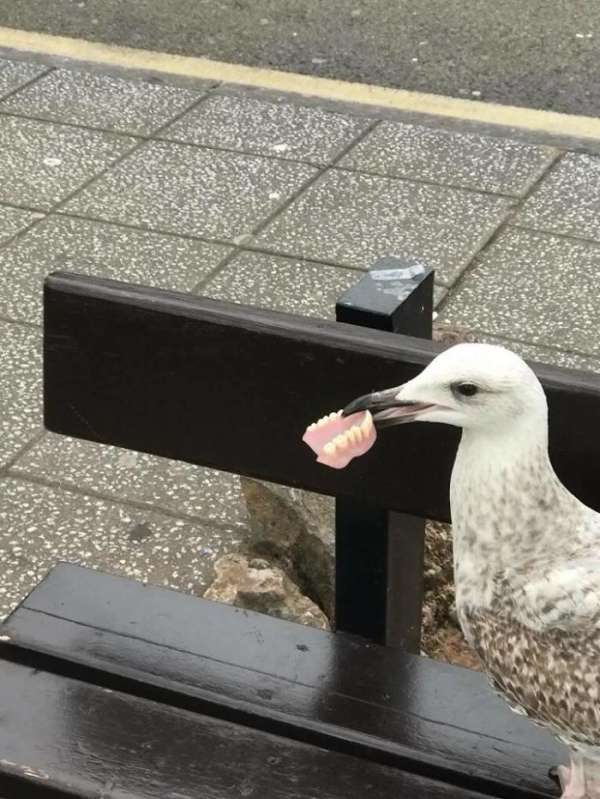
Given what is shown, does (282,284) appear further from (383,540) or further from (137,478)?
(383,540)

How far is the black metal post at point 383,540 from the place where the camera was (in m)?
2.40

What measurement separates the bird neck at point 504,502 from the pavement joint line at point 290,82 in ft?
14.5

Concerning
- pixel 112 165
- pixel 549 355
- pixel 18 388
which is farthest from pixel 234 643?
pixel 112 165

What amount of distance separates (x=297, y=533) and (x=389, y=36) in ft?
15.3

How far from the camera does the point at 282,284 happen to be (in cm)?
495

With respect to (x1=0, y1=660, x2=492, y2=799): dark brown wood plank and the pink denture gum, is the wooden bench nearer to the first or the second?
(x1=0, y1=660, x2=492, y2=799): dark brown wood plank

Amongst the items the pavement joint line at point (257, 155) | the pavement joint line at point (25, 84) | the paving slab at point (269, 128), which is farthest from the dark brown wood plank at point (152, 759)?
A: the pavement joint line at point (25, 84)

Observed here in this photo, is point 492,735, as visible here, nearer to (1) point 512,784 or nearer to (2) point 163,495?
(1) point 512,784

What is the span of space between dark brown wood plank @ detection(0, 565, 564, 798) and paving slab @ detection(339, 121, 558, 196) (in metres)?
3.44

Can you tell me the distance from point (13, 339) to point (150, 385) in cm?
224

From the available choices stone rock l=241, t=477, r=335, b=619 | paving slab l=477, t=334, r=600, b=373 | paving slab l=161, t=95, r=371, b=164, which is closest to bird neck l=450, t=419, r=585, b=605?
stone rock l=241, t=477, r=335, b=619

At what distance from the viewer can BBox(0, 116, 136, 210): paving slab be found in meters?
5.59

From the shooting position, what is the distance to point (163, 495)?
3.93 meters

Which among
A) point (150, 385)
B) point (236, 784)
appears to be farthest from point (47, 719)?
Result: point (150, 385)
